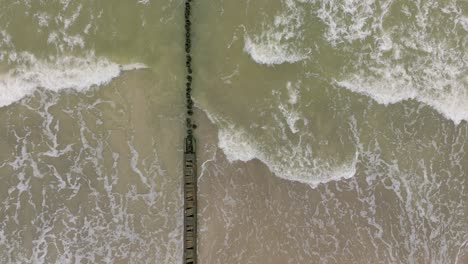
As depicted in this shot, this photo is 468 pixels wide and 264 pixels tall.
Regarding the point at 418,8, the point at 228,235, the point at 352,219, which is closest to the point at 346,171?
the point at 352,219

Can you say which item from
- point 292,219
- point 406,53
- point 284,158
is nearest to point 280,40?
point 284,158

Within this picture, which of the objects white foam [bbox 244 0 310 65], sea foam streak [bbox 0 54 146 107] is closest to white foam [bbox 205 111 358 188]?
white foam [bbox 244 0 310 65]

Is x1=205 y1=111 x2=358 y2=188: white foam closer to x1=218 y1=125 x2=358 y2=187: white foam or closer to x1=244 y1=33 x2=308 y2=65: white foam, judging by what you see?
x1=218 y1=125 x2=358 y2=187: white foam

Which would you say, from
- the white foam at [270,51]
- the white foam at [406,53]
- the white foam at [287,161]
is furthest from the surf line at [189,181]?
the white foam at [406,53]

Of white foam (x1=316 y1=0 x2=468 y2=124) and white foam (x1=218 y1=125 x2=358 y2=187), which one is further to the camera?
white foam (x1=316 y1=0 x2=468 y2=124)

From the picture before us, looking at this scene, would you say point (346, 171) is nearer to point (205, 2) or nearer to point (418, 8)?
point (418, 8)

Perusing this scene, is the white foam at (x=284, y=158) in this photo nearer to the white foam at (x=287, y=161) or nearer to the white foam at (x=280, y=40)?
the white foam at (x=287, y=161)

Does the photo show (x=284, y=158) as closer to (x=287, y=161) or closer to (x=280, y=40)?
(x=287, y=161)
